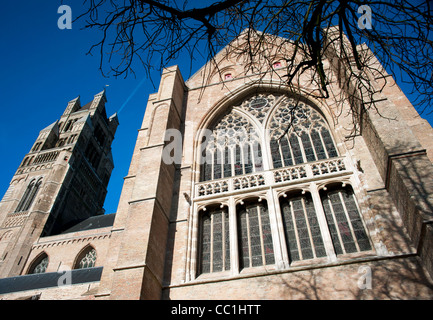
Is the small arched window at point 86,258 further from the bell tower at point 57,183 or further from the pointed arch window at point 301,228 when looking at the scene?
the pointed arch window at point 301,228

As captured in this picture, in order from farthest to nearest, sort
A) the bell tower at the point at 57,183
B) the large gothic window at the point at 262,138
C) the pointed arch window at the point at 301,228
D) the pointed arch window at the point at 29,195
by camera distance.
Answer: the pointed arch window at the point at 29,195 < the bell tower at the point at 57,183 < the large gothic window at the point at 262,138 < the pointed arch window at the point at 301,228

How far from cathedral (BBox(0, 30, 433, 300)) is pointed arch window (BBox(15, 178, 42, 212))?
22899mm

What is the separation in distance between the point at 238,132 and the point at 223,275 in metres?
5.12

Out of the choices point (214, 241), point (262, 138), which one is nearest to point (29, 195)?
point (262, 138)

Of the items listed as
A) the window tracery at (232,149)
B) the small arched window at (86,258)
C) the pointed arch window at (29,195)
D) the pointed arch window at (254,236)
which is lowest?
the pointed arch window at (254,236)

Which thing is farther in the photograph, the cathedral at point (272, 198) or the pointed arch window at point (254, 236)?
the pointed arch window at point (254, 236)

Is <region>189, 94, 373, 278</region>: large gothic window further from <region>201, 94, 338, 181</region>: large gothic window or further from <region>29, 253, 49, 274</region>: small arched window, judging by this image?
<region>29, 253, 49, 274</region>: small arched window

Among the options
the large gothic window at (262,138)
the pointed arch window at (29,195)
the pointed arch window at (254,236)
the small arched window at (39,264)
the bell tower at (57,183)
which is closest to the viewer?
the pointed arch window at (254,236)

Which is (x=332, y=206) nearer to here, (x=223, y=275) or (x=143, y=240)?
(x=223, y=275)

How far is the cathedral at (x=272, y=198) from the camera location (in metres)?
6.75

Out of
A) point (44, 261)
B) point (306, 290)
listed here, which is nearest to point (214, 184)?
point (306, 290)

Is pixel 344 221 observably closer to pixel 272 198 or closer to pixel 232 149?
pixel 272 198

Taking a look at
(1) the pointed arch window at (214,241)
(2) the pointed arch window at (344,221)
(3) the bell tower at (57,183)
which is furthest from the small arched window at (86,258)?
(2) the pointed arch window at (344,221)

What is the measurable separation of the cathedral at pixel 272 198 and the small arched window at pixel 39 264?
1712 centimetres
